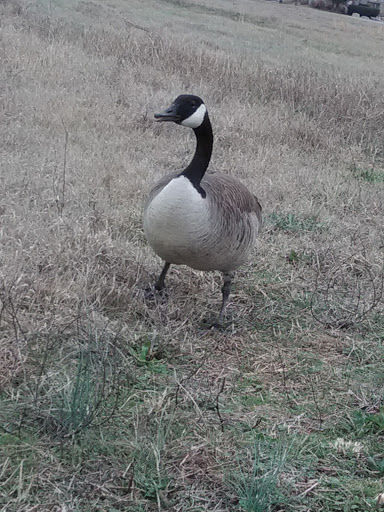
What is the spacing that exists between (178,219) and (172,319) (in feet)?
2.92

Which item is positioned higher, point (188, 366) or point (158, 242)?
point (158, 242)

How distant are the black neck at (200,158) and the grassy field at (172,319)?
3.09 feet

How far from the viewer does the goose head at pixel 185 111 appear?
15.2 ft

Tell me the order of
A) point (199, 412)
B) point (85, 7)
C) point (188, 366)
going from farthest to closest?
point (85, 7) → point (188, 366) → point (199, 412)

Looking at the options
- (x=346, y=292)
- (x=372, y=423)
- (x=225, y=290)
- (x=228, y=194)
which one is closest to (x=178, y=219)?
(x=228, y=194)

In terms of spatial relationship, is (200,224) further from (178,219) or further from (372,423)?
(372,423)

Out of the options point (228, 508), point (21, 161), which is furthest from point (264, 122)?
point (228, 508)

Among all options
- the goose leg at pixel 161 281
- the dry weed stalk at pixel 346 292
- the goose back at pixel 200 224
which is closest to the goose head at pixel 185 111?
the goose back at pixel 200 224

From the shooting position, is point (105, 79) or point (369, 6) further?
point (369, 6)

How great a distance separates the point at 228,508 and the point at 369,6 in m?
48.4

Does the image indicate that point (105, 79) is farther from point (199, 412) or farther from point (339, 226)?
point (199, 412)

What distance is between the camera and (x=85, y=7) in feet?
72.7

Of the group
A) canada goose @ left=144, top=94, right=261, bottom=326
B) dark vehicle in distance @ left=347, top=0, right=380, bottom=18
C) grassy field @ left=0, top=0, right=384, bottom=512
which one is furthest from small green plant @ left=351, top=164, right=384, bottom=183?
dark vehicle in distance @ left=347, top=0, right=380, bottom=18

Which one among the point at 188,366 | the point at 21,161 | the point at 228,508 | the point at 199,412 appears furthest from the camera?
the point at 21,161
